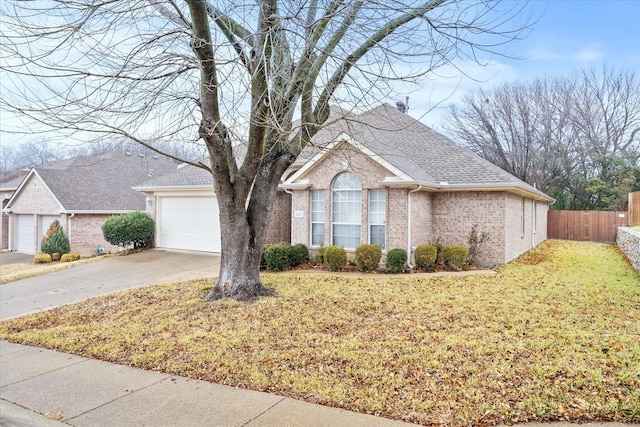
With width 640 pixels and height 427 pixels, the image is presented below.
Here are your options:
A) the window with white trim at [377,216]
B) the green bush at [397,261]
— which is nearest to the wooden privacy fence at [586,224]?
the window with white trim at [377,216]

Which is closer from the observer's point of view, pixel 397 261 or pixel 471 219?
pixel 397 261

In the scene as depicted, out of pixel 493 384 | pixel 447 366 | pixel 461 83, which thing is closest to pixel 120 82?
pixel 461 83

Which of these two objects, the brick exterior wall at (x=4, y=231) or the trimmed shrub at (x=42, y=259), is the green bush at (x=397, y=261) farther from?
the brick exterior wall at (x=4, y=231)

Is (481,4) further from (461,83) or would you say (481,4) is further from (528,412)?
(528,412)

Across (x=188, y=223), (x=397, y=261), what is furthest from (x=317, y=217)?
(x=188, y=223)

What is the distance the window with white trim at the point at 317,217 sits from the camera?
14.0 meters

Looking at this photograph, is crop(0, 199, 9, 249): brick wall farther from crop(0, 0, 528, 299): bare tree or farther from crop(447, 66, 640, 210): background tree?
crop(447, 66, 640, 210): background tree

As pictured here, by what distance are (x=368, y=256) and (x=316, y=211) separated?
2.80m


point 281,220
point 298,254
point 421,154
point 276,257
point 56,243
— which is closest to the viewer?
point 276,257

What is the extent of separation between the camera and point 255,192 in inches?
340

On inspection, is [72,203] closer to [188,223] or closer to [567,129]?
[188,223]

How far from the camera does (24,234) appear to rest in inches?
889

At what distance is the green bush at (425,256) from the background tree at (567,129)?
2114 centimetres

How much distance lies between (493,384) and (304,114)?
573 centimetres
